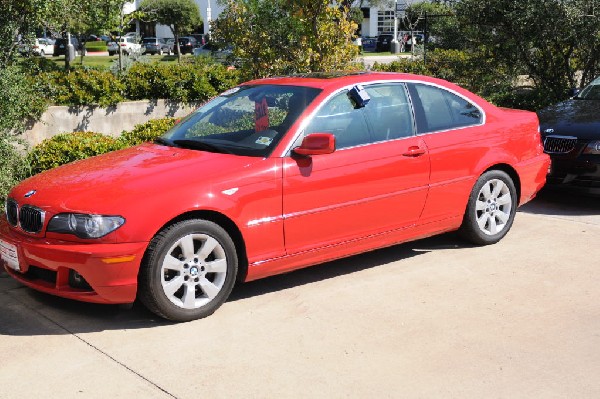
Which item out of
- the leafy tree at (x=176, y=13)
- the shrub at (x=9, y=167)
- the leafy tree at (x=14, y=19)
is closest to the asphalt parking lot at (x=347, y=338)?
the shrub at (x=9, y=167)

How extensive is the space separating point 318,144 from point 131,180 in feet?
4.27

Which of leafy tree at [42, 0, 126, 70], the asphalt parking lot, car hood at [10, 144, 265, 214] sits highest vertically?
leafy tree at [42, 0, 126, 70]

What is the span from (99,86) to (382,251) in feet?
19.3

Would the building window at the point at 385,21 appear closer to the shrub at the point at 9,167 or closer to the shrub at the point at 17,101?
the shrub at the point at 17,101

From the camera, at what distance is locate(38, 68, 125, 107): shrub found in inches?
412

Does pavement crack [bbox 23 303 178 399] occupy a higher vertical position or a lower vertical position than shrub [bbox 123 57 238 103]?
lower

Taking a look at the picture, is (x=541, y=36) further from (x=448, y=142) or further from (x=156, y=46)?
(x=156, y=46)

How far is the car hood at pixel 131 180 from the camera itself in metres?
4.79

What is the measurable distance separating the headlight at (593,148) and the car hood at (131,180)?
4.38m

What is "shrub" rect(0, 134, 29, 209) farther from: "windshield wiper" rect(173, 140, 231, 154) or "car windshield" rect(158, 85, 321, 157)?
"windshield wiper" rect(173, 140, 231, 154)

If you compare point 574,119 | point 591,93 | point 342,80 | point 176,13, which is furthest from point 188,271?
point 176,13

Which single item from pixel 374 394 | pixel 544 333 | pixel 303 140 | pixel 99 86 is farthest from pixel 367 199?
pixel 99 86

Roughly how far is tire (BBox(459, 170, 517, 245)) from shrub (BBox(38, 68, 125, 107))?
624 cm

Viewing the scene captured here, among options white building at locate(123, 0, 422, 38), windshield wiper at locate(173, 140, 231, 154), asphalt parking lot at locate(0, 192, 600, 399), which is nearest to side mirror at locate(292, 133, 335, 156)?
windshield wiper at locate(173, 140, 231, 154)
